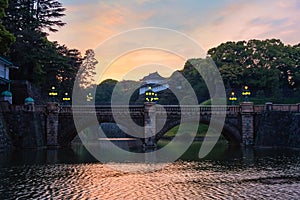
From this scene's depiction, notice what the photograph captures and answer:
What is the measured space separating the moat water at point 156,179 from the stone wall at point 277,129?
31.5ft

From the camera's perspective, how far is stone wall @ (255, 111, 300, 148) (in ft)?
171

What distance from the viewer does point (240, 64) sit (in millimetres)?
86562

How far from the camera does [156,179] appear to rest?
101ft

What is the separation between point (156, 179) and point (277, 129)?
2872 centimetres

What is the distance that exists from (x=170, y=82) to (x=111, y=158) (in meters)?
59.6

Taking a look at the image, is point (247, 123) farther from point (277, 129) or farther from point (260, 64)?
point (260, 64)

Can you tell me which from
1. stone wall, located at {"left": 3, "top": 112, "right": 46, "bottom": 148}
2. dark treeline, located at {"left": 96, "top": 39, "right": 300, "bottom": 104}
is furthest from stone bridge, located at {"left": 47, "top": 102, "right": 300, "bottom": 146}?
dark treeline, located at {"left": 96, "top": 39, "right": 300, "bottom": 104}

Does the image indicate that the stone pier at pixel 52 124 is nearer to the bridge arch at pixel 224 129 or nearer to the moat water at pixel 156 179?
the moat water at pixel 156 179

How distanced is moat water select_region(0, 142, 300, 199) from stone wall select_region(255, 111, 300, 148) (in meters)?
9.61

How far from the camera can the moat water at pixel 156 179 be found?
25266mm

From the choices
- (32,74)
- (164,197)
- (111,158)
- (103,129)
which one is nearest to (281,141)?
(111,158)

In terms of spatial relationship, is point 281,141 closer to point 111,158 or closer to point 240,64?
point 111,158

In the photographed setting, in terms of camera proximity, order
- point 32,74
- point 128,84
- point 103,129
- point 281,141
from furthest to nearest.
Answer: point 128,84
point 103,129
point 32,74
point 281,141

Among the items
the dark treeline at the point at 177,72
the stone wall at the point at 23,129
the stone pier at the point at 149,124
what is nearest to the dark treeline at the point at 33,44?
the dark treeline at the point at 177,72
